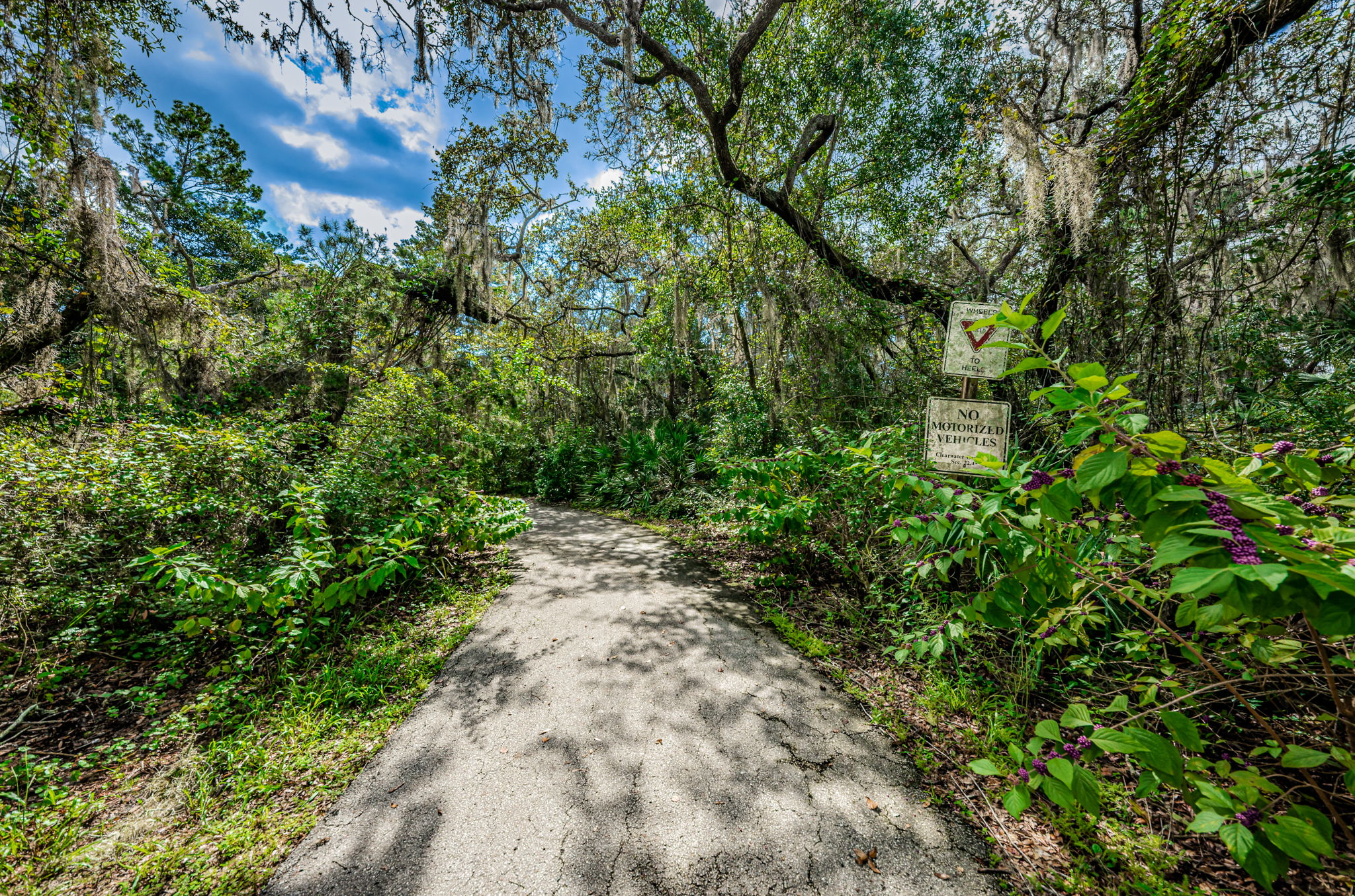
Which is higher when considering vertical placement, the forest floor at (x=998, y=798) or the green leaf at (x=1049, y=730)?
the green leaf at (x=1049, y=730)

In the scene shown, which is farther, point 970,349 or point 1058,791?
point 970,349

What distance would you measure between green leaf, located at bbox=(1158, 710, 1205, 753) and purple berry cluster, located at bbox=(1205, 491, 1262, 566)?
0.47 meters

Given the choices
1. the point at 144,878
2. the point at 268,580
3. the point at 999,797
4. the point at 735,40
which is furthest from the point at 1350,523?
the point at 735,40

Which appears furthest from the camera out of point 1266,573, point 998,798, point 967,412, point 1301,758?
point 967,412

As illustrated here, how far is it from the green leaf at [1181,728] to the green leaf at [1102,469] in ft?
1.89

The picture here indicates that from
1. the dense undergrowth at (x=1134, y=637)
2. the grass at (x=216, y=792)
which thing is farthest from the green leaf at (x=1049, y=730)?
the grass at (x=216, y=792)

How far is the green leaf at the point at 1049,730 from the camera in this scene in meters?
1.15

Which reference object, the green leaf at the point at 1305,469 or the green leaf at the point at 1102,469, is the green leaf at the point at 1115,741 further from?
the green leaf at the point at 1305,469

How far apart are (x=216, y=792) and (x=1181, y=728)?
12.4 ft

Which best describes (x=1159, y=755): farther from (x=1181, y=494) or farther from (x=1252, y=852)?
(x=1181, y=494)

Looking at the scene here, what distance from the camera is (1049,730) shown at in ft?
3.99

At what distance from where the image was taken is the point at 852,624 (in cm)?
337

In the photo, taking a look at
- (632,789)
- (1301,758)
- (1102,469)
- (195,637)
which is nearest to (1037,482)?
(1102,469)

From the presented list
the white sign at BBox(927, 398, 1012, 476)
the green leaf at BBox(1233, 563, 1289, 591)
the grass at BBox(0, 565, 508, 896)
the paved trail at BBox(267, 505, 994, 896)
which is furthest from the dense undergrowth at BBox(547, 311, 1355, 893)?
the grass at BBox(0, 565, 508, 896)
